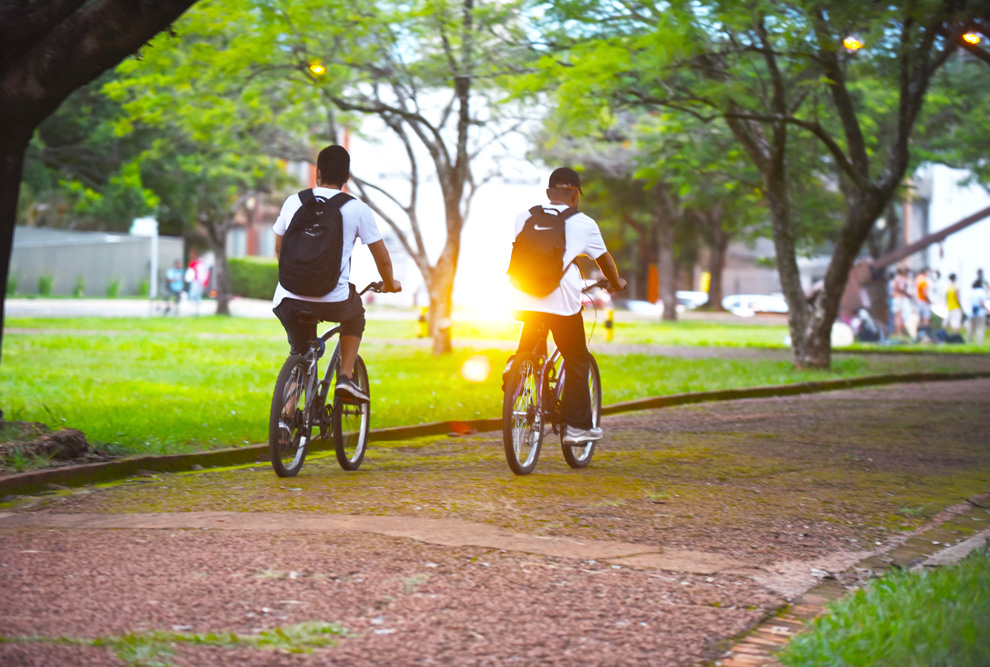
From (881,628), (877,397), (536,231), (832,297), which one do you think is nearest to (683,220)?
(832,297)

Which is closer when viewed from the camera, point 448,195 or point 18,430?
point 18,430

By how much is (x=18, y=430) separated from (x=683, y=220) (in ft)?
140

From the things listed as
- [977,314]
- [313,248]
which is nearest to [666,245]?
[977,314]

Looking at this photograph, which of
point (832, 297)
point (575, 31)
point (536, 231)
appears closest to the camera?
point (536, 231)

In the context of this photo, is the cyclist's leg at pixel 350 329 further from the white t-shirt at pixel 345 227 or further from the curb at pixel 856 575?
the curb at pixel 856 575

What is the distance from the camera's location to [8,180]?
25.3 feet

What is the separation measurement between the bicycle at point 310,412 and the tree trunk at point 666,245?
33.6 m

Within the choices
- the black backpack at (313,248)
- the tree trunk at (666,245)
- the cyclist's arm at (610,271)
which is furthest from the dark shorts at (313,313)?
the tree trunk at (666,245)

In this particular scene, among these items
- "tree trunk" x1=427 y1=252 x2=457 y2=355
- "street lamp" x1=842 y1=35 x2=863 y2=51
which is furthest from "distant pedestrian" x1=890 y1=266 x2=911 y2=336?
"street lamp" x1=842 y1=35 x2=863 y2=51

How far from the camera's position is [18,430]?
7566mm

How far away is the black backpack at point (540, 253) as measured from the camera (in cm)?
727

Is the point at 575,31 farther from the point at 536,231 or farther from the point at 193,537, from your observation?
the point at 193,537

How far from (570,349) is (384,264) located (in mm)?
1294

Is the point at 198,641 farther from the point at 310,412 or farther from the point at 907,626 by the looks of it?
the point at 310,412
